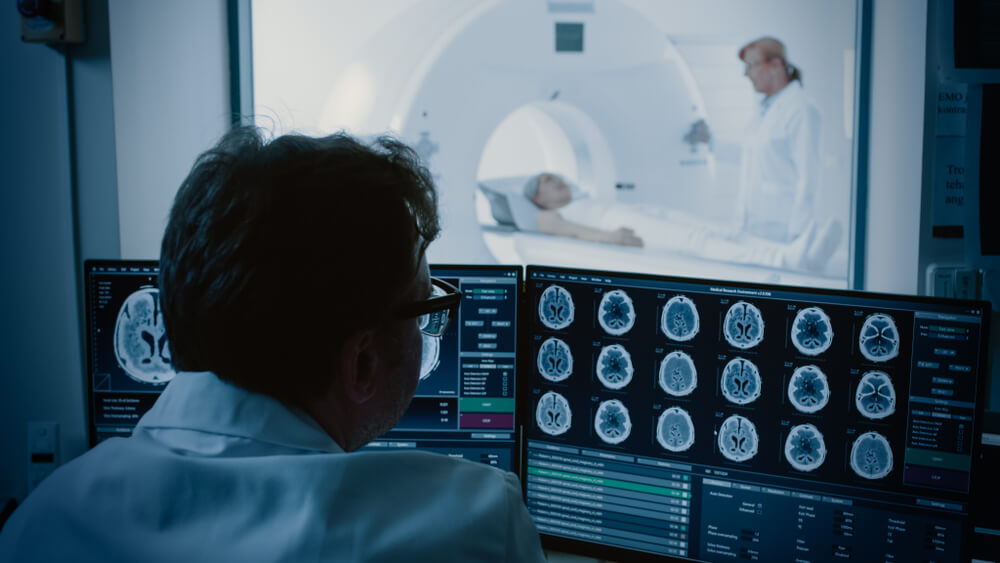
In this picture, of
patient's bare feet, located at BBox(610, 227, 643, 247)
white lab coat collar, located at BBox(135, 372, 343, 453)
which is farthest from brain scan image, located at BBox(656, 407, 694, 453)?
patient's bare feet, located at BBox(610, 227, 643, 247)

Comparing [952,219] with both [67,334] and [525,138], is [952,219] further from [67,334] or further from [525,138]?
[67,334]

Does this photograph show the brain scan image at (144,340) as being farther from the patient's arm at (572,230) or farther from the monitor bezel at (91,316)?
the patient's arm at (572,230)

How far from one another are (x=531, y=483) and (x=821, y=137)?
121cm

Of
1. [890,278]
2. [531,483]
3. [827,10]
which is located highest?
[827,10]

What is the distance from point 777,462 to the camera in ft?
3.87

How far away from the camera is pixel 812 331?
1.15 metres

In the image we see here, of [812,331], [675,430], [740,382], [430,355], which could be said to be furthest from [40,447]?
Answer: [812,331]

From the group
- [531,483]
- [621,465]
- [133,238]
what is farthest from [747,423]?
[133,238]

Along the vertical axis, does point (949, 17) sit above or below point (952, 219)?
above

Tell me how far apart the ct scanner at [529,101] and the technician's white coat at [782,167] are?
11 cm

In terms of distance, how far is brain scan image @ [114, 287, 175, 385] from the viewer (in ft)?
4.63

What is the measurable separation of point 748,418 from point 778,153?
104 centimetres

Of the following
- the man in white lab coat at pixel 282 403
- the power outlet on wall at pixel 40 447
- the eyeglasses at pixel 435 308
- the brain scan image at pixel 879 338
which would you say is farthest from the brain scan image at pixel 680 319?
the power outlet on wall at pixel 40 447

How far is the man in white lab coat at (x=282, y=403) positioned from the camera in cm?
66
